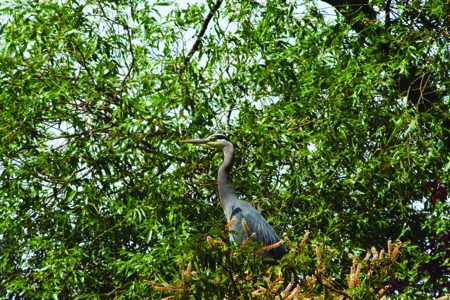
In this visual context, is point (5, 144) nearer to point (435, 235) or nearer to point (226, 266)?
point (226, 266)

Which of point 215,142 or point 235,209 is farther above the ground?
point 215,142

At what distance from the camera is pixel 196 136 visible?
13.1ft

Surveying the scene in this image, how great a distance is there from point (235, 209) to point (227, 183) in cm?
28

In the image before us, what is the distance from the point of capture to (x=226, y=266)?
5.30ft

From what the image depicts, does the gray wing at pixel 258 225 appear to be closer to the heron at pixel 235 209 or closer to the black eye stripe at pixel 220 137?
the heron at pixel 235 209

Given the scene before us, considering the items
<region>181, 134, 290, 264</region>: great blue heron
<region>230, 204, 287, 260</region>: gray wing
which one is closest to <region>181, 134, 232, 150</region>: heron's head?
<region>181, 134, 290, 264</region>: great blue heron

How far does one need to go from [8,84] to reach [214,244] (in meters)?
2.77

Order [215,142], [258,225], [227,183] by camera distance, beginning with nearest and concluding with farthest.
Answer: [258,225]
[227,183]
[215,142]

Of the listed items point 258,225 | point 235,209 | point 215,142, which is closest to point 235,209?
point 235,209

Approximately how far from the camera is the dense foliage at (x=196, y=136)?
3.52 meters

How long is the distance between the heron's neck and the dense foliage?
133mm

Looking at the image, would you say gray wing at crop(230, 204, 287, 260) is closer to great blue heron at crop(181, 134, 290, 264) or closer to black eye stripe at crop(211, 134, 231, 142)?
great blue heron at crop(181, 134, 290, 264)

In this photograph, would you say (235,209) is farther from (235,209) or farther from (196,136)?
(196,136)

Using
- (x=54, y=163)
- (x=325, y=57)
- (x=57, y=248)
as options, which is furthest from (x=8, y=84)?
(x=325, y=57)
